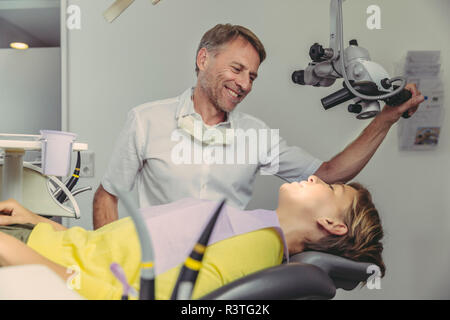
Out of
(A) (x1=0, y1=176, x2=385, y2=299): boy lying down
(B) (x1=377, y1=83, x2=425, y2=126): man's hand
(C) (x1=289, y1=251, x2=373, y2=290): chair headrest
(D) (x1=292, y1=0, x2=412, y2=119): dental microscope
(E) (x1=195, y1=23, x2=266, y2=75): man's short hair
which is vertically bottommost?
(C) (x1=289, y1=251, x2=373, y2=290): chair headrest

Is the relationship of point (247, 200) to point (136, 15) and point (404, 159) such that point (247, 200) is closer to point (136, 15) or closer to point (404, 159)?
point (404, 159)

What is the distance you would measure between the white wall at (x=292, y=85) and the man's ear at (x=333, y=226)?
0.62ft

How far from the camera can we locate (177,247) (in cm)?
77

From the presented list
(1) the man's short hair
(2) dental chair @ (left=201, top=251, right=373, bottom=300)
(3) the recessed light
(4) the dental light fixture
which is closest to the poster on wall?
(1) the man's short hair

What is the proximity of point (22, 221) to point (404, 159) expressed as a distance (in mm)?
1098

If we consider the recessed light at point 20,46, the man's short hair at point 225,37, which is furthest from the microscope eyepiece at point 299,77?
the recessed light at point 20,46

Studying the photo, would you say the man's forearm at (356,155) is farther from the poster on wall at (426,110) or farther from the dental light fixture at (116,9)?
the dental light fixture at (116,9)

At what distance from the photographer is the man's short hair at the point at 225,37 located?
3.31ft

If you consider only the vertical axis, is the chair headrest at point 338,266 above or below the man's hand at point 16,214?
below

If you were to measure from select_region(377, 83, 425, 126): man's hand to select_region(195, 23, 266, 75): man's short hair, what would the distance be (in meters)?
0.39

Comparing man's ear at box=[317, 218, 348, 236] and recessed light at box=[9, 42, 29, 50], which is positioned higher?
recessed light at box=[9, 42, 29, 50]

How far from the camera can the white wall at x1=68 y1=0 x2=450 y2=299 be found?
1.02m

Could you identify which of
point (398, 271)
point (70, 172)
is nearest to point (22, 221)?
point (70, 172)

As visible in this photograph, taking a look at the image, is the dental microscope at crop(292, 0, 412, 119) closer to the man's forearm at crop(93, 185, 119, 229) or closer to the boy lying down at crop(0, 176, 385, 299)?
the boy lying down at crop(0, 176, 385, 299)
